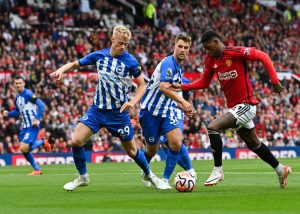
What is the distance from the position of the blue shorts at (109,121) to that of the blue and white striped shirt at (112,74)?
0.10 meters

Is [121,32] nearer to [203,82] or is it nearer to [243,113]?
[203,82]

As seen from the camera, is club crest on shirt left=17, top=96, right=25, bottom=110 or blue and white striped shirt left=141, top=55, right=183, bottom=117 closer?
blue and white striped shirt left=141, top=55, right=183, bottom=117

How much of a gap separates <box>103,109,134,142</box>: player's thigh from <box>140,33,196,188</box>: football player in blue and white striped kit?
2.78ft

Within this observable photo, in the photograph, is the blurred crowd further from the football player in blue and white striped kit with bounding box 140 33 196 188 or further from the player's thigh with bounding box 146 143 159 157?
the football player in blue and white striped kit with bounding box 140 33 196 188

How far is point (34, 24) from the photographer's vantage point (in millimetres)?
38562

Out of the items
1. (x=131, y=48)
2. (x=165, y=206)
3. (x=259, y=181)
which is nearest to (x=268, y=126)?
(x=131, y=48)

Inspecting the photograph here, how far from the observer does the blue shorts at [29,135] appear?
926 inches

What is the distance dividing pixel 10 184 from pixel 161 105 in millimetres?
3729

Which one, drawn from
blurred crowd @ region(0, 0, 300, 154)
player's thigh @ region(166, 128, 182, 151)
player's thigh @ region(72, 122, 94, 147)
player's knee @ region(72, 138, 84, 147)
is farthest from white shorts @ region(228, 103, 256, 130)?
blurred crowd @ region(0, 0, 300, 154)

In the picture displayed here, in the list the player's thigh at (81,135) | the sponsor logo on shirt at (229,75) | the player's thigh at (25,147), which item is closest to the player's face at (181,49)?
the sponsor logo on shirt at (229,75)

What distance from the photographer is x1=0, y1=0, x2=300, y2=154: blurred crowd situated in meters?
33.2

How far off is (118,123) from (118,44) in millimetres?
1305

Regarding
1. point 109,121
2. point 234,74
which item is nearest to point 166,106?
point 109,121

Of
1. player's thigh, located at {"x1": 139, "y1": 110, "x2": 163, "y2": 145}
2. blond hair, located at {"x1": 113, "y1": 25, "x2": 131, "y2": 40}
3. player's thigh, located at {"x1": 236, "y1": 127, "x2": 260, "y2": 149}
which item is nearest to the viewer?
blond hair, located at {"x1": 113, "y1": 25, "x2": 131, "y2": 40}
